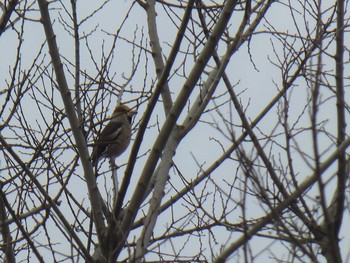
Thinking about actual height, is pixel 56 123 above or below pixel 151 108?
above

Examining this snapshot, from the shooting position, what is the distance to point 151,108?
411cm

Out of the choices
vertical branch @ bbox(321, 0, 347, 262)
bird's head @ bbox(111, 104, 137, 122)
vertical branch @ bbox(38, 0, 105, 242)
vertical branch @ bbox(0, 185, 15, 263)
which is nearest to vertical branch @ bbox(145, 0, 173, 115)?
bird's head @ bbox(111, 104, 137, 122)

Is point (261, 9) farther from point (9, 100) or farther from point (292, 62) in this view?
point (9, 100)

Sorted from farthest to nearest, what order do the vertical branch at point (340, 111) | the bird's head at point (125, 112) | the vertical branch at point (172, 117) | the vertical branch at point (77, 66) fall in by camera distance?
1. the vertical branch at point (77, 66)
2. the bird's head at point (125, 112)
3. the vertical branch at point (172, 117)
4. the vertical branch at point (340, 111)

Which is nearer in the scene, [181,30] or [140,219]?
[181,30]

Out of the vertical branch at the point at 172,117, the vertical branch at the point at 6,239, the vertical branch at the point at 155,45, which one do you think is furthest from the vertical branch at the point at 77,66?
the vertical branch at the point at 172,117

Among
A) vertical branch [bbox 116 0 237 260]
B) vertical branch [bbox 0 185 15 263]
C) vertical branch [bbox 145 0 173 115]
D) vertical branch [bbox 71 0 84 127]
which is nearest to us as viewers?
vertical branch [bbox 116 0 237 260]

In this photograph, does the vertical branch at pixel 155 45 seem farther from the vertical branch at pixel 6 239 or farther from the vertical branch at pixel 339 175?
the vertical branch at pixel 339 175

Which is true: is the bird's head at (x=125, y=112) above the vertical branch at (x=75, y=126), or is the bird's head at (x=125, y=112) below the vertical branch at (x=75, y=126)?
above

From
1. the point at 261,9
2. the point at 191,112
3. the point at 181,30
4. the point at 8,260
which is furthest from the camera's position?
the point at 261,9

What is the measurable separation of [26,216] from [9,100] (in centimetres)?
118

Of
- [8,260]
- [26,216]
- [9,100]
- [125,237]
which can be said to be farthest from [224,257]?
[9,100]

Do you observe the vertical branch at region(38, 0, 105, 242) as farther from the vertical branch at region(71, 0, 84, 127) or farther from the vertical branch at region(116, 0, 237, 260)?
the vertical branch at region(71, 0, 84, 127)

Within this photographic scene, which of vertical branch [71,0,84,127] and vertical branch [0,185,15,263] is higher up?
vertical branch [71,0,84,127]
